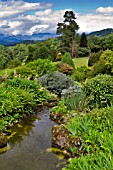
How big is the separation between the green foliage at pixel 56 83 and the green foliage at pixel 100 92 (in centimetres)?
382

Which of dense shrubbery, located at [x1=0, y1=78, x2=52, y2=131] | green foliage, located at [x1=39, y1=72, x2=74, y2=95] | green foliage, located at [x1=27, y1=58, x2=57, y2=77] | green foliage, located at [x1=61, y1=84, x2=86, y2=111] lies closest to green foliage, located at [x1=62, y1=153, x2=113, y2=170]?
dense shrubbery, located at [x1=0, y1=78, x2=52, y2=131]

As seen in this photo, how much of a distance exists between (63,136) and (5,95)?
13.9 ft

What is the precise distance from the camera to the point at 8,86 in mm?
13516

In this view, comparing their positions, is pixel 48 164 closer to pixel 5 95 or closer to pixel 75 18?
pixel 5 95

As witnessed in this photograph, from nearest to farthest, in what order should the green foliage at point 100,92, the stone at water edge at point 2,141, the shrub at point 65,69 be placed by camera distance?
A: the stone at water edge at point 2,141
the green foliage at point 100,92
the shrub at point 65,69

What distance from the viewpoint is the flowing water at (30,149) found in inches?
295

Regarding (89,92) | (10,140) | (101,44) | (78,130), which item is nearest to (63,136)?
(78,130)

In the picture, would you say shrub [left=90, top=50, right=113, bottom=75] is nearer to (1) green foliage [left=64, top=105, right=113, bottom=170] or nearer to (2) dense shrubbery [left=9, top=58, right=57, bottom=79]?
(2) dense shrubbery [left=9, top=58, right=57, bottom=79]

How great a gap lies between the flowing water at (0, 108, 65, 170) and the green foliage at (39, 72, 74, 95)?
163 inches

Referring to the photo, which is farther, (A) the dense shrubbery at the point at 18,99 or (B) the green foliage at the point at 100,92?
(B) the green foliage at the point at 100,92

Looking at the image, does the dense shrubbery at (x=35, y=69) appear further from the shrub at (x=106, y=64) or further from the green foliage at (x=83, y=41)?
the green foliage at (x=83, y=41)

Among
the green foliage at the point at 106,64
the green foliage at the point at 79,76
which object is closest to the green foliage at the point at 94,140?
the green foliage at the point at 106,64

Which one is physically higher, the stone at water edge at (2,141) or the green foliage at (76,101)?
the green foliage at (76,101)

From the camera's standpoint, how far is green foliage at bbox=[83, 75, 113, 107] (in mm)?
11391
